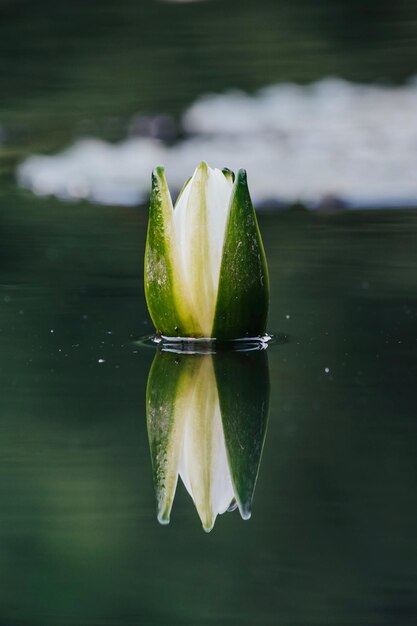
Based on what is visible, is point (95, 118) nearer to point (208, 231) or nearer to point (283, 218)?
point (283, 218)

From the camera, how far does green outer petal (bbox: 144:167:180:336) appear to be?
98 centimetres

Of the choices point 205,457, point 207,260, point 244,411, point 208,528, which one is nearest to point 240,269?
point 207,260

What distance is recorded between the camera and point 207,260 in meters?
0.97

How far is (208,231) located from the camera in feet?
3.20

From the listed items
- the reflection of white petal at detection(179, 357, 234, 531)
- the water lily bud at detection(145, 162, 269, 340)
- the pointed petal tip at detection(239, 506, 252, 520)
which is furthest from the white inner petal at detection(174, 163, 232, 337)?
the pointed petal tip at detection(239, 506, 252, 520)

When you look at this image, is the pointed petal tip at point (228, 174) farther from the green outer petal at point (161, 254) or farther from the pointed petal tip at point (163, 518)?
the pointed petal tip at point (163, 518)

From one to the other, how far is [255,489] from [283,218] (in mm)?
1224

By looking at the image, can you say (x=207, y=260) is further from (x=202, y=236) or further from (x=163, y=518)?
(x=163, y=518)

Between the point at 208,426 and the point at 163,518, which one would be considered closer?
the point at 163,518

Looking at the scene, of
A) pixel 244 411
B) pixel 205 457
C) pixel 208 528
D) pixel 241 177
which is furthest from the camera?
pixel 241 177

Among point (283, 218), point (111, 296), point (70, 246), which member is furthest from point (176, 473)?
point (283, 218)

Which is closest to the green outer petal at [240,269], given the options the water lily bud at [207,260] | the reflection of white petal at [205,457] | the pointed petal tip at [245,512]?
the water lily bud at [207,260]

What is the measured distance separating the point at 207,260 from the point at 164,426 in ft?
0.87

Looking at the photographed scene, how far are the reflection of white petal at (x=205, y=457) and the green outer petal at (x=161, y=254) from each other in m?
0.16
